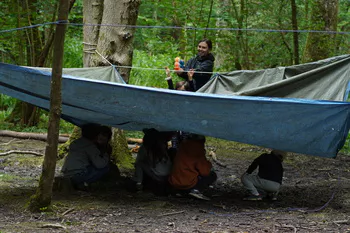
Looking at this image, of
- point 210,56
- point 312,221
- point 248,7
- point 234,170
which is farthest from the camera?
point 248,7

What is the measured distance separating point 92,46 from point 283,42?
5.83m

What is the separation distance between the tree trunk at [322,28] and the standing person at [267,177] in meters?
4.44

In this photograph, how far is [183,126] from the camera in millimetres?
4207

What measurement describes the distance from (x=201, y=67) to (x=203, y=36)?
471 centimetres

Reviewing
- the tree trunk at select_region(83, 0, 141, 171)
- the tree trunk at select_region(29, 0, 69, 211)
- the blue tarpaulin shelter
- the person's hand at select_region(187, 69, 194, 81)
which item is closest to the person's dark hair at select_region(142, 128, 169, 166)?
the person's hand at select_region(187, 69, 194, 81)

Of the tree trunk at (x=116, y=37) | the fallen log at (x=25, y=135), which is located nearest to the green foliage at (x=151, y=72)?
the fallen log at (x=25, y=135)

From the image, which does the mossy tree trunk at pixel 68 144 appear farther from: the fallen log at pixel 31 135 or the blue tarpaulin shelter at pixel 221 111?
the blue tarpaulin shelter at pixel 221 111

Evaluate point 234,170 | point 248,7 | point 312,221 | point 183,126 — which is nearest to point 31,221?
point 183,126

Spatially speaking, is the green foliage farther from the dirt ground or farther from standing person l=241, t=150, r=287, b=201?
standing person l=241, t=150, r=287, b=201

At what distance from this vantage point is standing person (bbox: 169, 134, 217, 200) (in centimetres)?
497

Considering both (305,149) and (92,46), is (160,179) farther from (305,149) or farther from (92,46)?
(92,46)

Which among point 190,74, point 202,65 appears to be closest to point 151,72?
point 202,65

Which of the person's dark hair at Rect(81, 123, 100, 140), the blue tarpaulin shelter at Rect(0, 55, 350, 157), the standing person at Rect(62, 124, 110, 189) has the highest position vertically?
the blue tarpaulin shelter at Rect(0, 55, 350, 157)

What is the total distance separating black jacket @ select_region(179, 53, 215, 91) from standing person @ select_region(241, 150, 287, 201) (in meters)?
1.17
